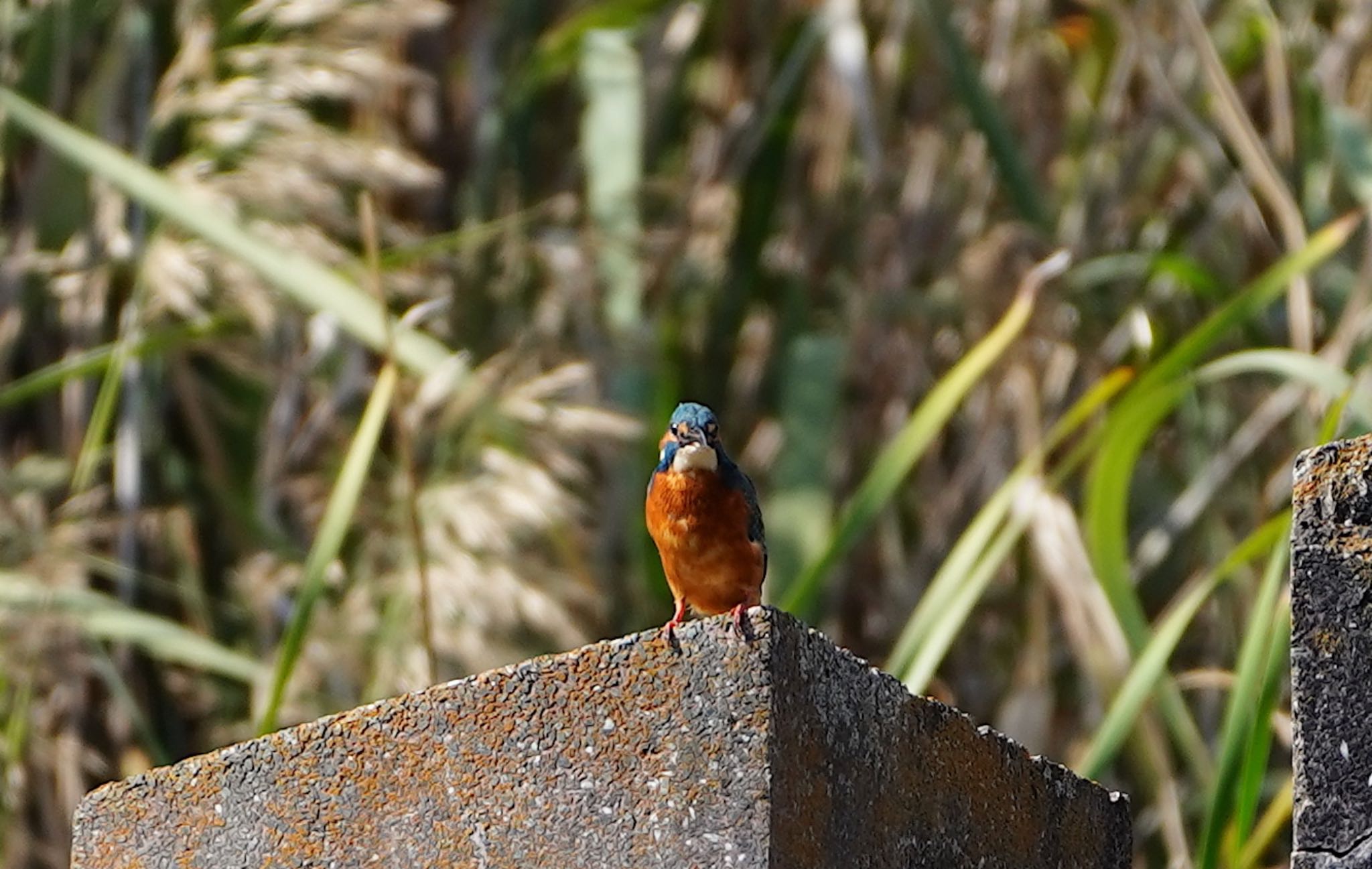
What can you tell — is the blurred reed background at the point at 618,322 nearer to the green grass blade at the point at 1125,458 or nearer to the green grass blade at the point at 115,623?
the green grass blade at the point at 115,623

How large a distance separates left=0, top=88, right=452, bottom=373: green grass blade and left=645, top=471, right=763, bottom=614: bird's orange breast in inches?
39.0

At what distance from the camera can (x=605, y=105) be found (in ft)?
16.8

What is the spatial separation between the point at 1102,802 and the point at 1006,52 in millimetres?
3429

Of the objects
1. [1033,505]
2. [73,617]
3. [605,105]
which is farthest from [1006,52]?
[73,617]

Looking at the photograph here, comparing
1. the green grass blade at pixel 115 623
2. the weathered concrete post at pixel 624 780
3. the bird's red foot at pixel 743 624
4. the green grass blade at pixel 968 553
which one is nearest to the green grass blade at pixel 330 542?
the green grass blade at pixel 115 623

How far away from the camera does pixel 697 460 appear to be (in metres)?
2.88

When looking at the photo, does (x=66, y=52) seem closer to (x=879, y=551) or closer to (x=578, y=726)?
(x=879, y=551)

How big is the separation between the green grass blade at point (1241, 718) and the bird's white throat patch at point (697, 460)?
2.25 ft

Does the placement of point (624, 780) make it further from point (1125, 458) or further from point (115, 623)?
point (115, 623)

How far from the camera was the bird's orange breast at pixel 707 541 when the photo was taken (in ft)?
9.32

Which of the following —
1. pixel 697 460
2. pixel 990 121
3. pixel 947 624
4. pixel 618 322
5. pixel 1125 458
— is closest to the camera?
pixel 697 460

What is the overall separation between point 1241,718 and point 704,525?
2.28 ft

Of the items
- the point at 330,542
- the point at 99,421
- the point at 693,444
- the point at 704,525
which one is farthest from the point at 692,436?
the point at 99,421

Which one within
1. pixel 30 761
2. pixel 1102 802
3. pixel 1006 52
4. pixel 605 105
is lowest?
pixel 30 761
